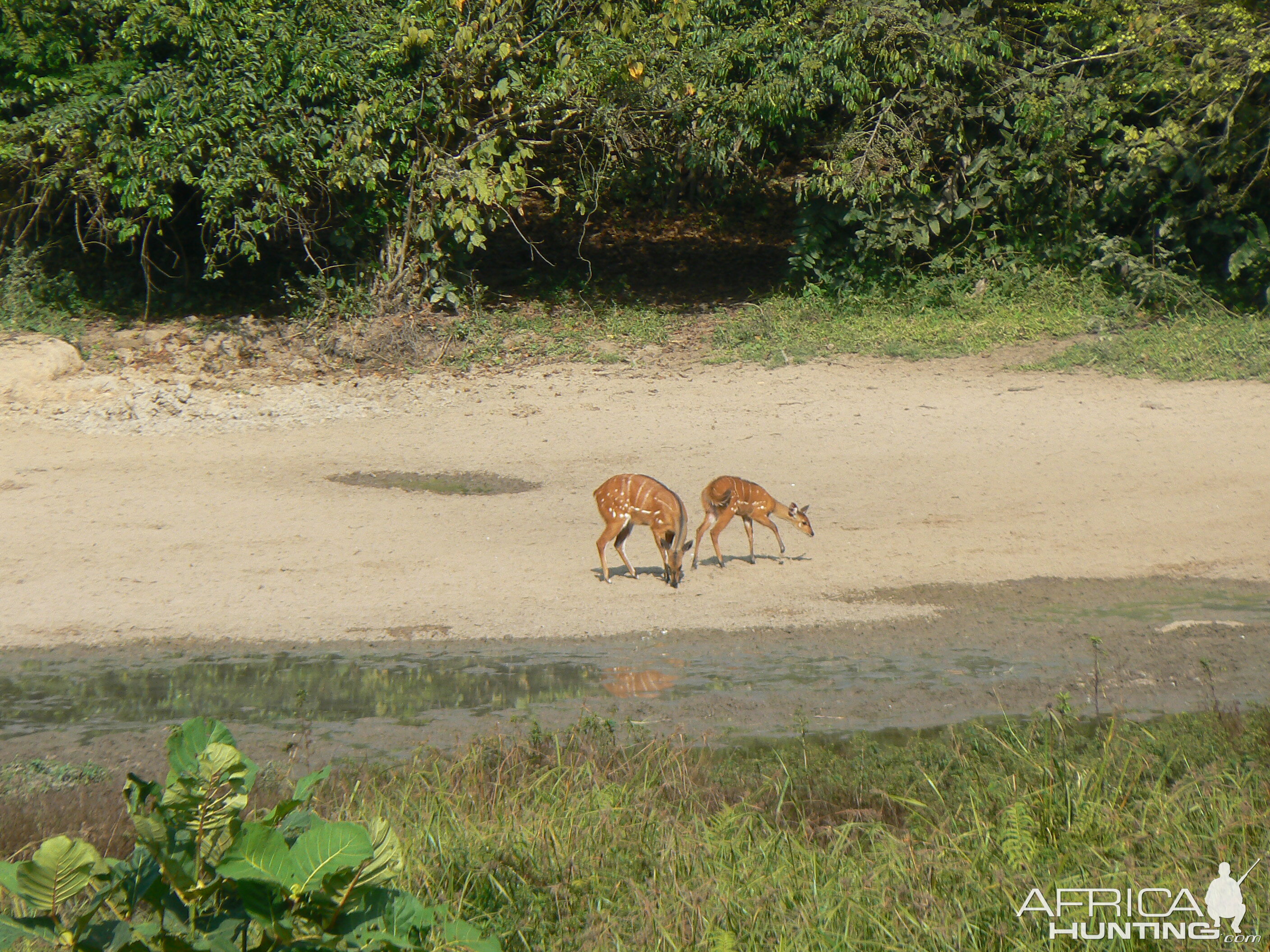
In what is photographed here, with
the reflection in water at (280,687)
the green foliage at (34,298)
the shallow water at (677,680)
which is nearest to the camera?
the shallow water at (677,680)

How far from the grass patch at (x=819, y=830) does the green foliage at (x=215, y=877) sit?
3.70 feet

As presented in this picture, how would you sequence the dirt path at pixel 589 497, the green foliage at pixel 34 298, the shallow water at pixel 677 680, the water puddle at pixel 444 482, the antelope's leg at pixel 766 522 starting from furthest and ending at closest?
the green foliage at pixel 34 298 < the water puddle at pixel 444 482 < the antelope's leg at pixel 766 522 < the dirt path at pixel 589 497 < the shallow water at pixel 677 680

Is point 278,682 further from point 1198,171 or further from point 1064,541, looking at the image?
point 1198,171

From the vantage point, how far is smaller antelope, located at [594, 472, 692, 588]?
905 cm

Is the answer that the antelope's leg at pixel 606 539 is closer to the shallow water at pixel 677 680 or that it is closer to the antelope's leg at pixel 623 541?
the antelope's leg at pixel 623 541

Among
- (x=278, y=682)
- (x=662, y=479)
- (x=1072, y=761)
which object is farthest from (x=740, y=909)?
(x=662, y=479)

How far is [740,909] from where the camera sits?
354 cm

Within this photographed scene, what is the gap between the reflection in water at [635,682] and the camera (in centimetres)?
694

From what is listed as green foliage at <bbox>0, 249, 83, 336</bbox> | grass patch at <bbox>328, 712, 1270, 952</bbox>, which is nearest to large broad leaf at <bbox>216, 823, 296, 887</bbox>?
grass patch at <bbox>328, 712, 1270, 952</bbox>

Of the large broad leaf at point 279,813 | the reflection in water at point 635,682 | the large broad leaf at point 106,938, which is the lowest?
the reflection in water at point 635,682

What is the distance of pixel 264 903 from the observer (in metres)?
2.39

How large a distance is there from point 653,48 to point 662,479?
289 inches

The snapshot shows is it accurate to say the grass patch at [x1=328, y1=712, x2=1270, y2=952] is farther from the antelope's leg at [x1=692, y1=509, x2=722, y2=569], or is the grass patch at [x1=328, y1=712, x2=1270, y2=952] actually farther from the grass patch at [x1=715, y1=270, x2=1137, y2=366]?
the grass patch at [x1=715, y1=270, x2=1137, y2=366]

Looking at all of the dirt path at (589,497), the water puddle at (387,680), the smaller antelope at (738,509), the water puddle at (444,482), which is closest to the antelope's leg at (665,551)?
the dirt path at (589,497)
